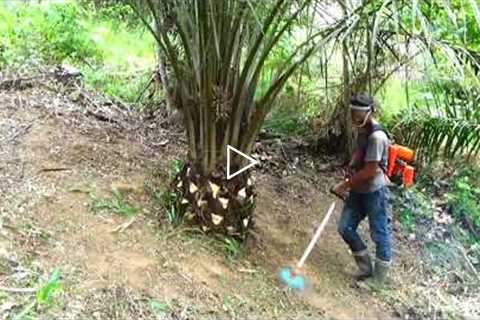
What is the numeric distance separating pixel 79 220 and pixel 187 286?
92cm

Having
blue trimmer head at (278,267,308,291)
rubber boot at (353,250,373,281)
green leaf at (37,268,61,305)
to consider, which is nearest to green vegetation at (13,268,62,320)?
green leaf at (37,268,61,305)

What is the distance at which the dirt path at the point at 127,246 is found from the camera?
403 centimetres

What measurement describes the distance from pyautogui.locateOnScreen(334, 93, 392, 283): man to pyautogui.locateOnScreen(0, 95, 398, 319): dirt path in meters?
0.23

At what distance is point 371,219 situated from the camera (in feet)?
15.9

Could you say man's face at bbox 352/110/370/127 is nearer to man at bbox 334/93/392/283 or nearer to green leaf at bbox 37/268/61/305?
man at bbox 334/93/392/283

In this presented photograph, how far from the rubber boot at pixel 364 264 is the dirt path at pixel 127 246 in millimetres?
103

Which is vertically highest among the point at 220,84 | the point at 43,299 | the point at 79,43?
the point at 79,43

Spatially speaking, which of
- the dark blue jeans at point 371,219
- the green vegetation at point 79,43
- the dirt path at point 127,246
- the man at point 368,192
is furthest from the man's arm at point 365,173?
the green vegetation at point 79,43

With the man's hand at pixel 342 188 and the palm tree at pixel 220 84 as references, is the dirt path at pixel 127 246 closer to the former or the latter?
the palm tree at pixel 220 84

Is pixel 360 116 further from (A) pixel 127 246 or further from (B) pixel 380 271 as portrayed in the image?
(A) pixel 127 246

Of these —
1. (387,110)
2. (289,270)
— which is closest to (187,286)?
(289,270)

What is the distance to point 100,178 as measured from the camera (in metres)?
5.14

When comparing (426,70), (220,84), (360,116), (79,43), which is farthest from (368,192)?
(79,43)

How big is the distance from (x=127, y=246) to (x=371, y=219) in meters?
1.74
